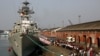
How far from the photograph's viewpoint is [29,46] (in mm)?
34438

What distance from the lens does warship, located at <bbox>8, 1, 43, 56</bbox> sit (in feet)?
107

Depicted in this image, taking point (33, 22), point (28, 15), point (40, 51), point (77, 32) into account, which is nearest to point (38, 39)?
point (40, 51)

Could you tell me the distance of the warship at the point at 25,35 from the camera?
32.6 meters

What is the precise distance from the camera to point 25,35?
108 ft

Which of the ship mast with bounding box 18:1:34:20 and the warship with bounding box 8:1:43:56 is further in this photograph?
the ship mast with bounding box 18:1:34:20

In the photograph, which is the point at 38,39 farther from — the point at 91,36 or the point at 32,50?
the point at 91,36

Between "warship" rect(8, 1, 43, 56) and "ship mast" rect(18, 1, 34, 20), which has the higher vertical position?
"ship mast" rect(18, 1, 34, 20)

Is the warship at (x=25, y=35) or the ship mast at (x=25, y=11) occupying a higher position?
the ship mast at (x=25, y=11)

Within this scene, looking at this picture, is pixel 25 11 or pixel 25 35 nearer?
pixel 25 35

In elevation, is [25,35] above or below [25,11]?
below

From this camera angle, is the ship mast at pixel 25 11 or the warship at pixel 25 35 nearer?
the warship at pixel 25 35

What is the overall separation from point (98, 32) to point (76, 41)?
1599 cm

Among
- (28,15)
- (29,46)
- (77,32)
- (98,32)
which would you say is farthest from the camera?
(77,32)

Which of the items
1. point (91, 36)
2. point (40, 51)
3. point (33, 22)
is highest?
point (33, 22)
